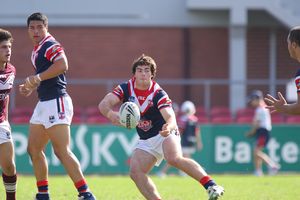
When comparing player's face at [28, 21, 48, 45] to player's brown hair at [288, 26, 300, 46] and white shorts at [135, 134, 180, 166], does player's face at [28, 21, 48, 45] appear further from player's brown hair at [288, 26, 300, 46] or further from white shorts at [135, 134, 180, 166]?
player's brown hair at [288, 26, 300, 46]

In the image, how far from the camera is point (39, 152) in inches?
426

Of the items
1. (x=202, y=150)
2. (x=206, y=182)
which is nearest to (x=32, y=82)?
(x=206, y=182)

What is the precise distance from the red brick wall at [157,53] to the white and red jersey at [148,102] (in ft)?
52.6

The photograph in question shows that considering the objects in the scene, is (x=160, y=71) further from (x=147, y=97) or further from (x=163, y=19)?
(x=147, y=97)

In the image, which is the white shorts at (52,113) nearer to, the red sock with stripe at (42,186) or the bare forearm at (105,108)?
the bare forearm at (105,108)

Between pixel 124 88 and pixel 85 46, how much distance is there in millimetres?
16819

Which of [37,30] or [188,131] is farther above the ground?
[37,30]

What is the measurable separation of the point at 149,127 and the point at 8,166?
70.0 inches

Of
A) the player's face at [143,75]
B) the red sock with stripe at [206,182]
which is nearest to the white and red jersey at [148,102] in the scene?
the player's face at [143,75]

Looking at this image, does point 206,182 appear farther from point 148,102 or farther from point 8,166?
point 8,166

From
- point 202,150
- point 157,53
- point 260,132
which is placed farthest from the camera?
point 157,53

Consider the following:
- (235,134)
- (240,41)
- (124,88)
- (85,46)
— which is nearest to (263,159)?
(235,134)

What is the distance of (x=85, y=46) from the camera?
2717 centimetres

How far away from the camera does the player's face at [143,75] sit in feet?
33.9
